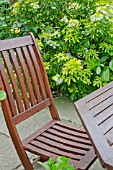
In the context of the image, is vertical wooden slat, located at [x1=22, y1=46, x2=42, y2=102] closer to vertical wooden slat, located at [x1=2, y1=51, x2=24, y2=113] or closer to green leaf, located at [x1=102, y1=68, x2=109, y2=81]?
vertical wooden slat, located at [x1=2, y1=51, x2=24, y2=113]

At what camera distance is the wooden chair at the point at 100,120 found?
1.18m

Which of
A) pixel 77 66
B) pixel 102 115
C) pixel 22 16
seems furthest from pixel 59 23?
pixel 102 115

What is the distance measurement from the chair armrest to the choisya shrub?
5.86ft

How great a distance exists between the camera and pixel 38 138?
1854 mm

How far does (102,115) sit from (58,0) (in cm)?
241

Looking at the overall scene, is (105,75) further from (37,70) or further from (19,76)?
(19,76)

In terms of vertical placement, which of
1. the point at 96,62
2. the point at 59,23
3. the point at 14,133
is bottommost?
the point at 96,62

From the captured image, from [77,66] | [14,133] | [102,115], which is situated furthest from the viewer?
[77,66]

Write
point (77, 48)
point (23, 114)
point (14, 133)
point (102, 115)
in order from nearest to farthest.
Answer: point (102, 115) < point (14, 133) < point (23, 114) < point (77, 48)

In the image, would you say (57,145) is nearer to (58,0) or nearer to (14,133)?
(14,133)

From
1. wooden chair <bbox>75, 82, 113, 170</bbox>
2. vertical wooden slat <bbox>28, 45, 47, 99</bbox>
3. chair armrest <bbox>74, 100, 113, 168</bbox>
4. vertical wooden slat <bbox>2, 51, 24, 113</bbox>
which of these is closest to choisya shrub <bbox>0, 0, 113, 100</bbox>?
vertical wooden slat <bbox>28, 45, 47, 99</bbox>

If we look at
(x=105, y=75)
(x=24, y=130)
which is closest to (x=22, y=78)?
(x=24, y=130)

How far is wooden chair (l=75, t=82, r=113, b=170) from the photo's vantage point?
3.87ft

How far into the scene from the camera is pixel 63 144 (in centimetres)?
176
